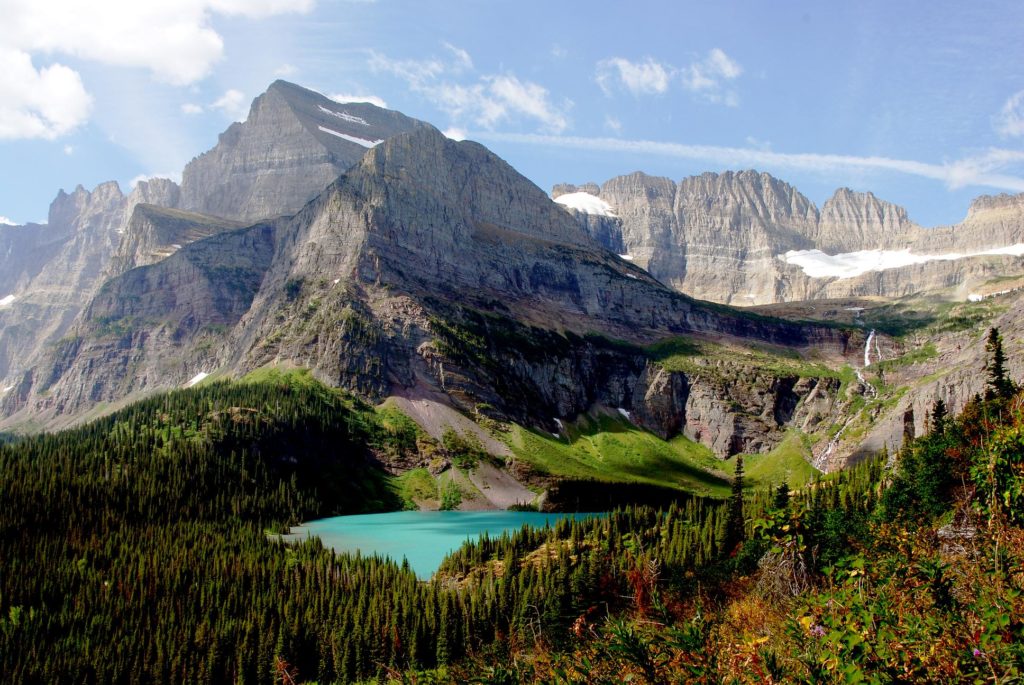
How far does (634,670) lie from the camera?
516 inches

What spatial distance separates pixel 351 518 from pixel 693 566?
328 ft

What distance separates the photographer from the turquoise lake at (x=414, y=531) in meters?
127

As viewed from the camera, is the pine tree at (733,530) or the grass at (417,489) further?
the grass at (417,489)

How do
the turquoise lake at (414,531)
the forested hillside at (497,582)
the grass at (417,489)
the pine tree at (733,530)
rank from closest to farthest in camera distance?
the forested hillside at (497,582), the pine tree at (733,530), the turquoise lake at (414,531), the grass at (417,489)

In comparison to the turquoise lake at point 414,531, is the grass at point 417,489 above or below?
above

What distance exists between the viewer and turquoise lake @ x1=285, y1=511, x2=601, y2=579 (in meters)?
127

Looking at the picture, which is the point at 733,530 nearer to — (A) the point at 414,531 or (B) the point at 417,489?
(A) the point at 414,531

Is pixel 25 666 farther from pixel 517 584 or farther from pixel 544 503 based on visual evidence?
pixel 544 503

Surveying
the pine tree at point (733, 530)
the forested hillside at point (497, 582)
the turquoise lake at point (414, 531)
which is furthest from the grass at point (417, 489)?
the pine tree at point (733, 530)

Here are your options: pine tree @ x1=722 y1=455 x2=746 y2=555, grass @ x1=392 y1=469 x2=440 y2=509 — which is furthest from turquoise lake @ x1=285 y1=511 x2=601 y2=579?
pine tree @ x1=722 y1=455 x2=746 y2=555

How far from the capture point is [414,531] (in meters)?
153

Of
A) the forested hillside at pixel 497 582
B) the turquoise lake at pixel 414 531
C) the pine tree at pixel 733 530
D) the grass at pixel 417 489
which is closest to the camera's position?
the forested hillside at pixel 497 582

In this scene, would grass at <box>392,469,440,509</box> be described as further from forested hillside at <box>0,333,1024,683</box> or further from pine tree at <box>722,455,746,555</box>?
pine tree at <box>722,455,746,555</box>

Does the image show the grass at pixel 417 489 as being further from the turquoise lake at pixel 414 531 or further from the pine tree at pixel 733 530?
the pine tree at pixel 733 530
